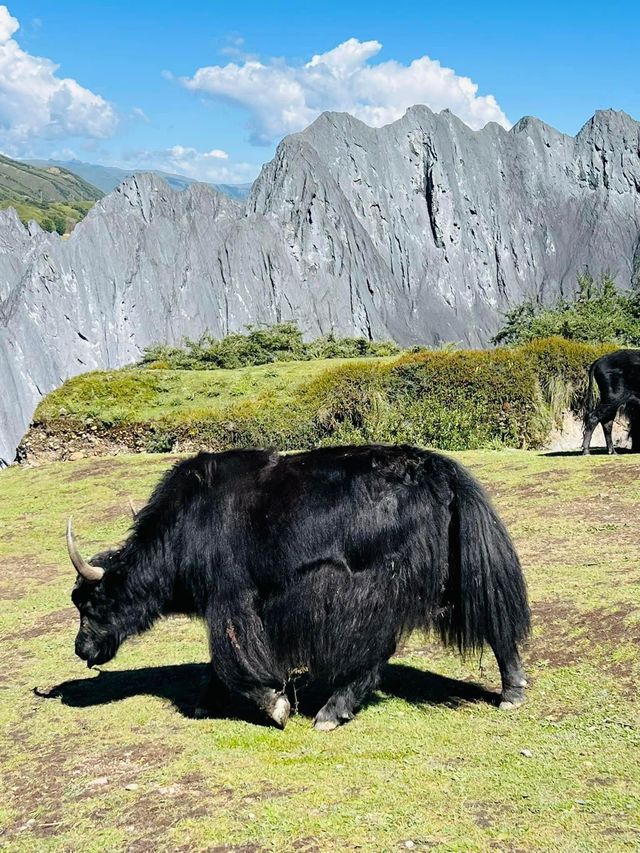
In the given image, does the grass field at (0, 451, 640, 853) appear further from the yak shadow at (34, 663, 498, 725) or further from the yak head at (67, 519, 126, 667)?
the yak head at (67, 519, 126, 667)

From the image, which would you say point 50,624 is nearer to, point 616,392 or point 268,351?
point 616,392

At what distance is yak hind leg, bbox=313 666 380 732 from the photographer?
4980 mm

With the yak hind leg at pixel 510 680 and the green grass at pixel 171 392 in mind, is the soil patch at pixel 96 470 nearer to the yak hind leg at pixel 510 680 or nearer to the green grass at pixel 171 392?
the green grass at pixel 171 392

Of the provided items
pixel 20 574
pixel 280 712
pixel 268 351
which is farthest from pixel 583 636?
pixel 268 351

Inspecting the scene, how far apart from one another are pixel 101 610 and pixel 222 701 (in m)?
0.99

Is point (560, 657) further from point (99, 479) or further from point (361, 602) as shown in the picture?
point (99, 479)

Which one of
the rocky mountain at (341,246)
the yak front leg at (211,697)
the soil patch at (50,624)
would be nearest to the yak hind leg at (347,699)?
the yak front leg at (211,697)

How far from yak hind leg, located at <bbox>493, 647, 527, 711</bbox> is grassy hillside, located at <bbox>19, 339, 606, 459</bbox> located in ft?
34.0

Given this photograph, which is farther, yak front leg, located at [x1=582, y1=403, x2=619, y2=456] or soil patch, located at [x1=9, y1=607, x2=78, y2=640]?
yak front leg, located at [x1=582, y1=403, x2=619, y2=456]

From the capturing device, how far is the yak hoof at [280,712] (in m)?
5.04

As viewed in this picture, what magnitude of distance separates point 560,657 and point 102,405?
13.9 m

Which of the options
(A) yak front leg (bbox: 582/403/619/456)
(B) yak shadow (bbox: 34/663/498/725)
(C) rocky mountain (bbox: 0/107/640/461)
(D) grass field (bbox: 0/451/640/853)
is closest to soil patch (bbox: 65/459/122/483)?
(D) grass field (bbox: 0/451/640/853)

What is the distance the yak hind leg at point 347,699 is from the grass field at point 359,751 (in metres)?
0.08

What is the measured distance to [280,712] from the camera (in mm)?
5047
